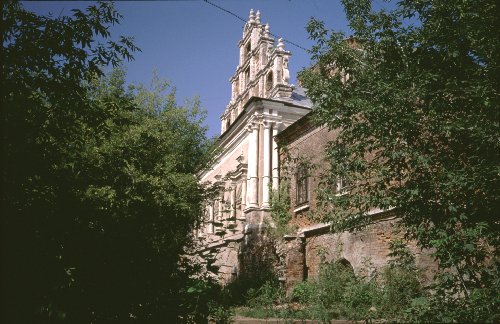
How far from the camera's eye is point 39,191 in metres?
3.78

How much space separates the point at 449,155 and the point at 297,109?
1196 centimetres

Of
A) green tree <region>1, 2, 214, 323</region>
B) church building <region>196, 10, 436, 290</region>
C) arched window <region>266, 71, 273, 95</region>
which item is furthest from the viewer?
arched window <region>266, 71, 273, 95</region>

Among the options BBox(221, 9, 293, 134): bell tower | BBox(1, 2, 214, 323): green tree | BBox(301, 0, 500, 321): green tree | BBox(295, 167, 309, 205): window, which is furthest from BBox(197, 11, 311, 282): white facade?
BBox(1, 2, 214, 323): green tree

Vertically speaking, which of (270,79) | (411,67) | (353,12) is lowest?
(411,67)

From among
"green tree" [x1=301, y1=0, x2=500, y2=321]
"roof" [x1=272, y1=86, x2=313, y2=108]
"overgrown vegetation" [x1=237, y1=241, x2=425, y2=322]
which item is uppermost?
"roof" [x1=272, y1=86, x2=313, y2=108]

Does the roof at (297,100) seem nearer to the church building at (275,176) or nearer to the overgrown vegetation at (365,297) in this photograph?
the church building at (275,176)

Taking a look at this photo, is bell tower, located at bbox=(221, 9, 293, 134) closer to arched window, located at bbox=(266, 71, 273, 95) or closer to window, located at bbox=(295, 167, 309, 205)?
arched window, located at bbox=(266, 71, 273, 95)

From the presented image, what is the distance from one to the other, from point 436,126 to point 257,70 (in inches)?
660

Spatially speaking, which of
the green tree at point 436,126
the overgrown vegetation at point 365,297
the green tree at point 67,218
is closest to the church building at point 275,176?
the overgrown vegetation at point 365,297

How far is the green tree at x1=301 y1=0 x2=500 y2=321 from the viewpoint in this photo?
188 inches

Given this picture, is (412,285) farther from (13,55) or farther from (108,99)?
(13,55)

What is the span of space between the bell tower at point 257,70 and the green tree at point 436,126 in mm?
11779

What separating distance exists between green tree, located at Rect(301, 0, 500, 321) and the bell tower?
11.8 m

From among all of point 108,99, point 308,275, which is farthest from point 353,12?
point 308,275
